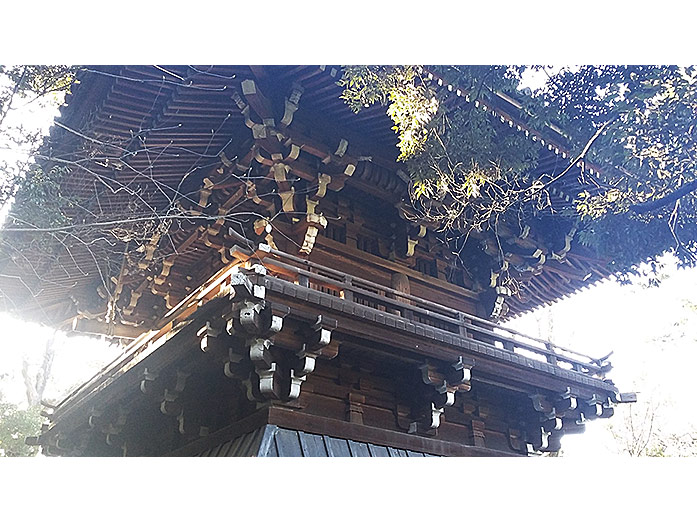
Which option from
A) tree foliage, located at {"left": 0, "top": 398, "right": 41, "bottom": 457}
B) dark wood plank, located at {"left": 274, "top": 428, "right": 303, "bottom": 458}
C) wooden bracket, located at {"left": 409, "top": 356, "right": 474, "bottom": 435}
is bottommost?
Answer: dark wood plank, located at {"left": 274, "top": 428, "right": 303, "bottom": 458}

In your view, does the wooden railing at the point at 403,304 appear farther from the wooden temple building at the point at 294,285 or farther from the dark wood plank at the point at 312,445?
the dark wood plank at the point at 312,445

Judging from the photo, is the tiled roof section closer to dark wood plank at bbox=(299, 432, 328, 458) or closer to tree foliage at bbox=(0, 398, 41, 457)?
dark wood plank at bbox=(299, 432, 328, 458)

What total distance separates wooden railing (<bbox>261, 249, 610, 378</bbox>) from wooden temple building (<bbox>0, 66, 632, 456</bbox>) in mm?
28

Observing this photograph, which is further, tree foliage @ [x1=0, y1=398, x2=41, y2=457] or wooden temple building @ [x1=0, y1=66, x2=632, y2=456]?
tree foliage @ [x1=0, y1=398, x2=41, y2=457]

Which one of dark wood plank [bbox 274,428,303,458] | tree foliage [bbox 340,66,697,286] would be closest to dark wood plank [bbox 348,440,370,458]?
dark wood plank [bbox 274,428,303,458]

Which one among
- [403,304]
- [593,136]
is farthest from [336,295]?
[593,136]

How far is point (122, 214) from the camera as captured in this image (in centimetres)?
656

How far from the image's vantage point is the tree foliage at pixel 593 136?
4059 millimetres

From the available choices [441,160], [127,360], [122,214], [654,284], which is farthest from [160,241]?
[654,284]

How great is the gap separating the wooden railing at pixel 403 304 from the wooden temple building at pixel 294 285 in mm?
28

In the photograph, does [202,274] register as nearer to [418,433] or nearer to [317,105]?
[317,105]

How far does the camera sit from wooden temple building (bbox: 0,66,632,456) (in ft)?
15.5

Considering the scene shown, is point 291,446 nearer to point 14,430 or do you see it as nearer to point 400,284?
point 400,284

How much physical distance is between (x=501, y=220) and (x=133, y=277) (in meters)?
4.89
